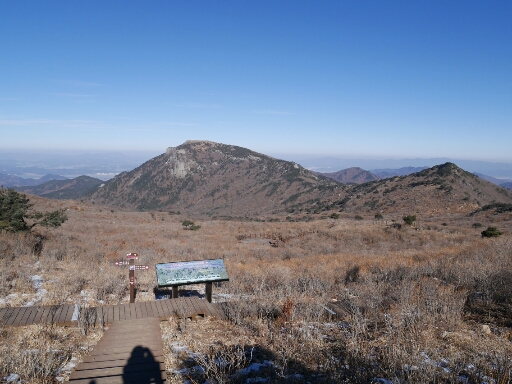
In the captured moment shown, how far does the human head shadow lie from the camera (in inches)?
197

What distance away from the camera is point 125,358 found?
18.4 feet

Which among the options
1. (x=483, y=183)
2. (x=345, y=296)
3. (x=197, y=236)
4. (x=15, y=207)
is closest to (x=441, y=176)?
(x=483, y=183)

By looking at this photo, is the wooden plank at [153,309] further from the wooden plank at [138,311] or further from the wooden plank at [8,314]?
the wooden plank at [8,314]

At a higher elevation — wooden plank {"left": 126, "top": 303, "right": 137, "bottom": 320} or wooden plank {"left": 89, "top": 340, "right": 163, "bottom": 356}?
wooden plank {"left": 89, "top": 340, "right": 163, "bottom": 356}

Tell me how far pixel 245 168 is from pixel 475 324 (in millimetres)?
102820

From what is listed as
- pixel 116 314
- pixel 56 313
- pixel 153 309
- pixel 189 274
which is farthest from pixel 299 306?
pixel 56 313

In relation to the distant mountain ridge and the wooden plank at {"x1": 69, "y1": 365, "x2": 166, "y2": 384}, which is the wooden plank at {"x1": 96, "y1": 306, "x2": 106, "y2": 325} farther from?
the distant mountain ridge

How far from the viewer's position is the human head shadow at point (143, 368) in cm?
499

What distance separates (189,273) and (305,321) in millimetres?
3304

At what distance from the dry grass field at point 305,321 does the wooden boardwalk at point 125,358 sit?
0.78ft

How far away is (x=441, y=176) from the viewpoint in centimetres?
5522

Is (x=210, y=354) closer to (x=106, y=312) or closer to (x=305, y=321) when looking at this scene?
(x=305, y=321)

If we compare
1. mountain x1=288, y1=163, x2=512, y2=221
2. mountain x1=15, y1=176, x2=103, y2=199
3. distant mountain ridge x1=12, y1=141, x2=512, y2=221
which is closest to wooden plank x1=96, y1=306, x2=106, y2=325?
mountain x1=288, y1=163, x2=512, y2=221

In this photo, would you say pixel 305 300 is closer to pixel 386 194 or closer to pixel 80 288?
pixel 80 288
